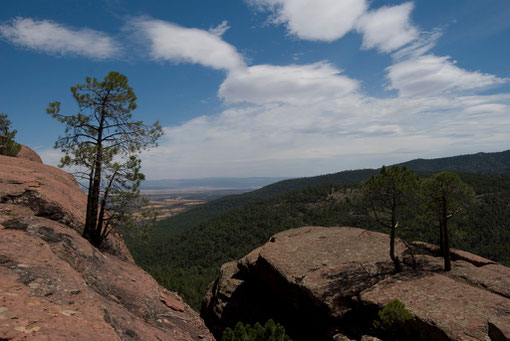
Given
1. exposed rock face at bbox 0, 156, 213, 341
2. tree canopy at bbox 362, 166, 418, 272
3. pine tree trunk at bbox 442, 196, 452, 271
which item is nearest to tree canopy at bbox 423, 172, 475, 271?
pine tree trunk at bbox 442, 196, 452, 271

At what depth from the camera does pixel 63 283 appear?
7656mm

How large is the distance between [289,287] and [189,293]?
4827cm

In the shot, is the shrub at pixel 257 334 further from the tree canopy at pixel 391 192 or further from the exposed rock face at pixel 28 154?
the exposed rock face at pixel 28 154

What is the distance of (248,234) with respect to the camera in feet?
345

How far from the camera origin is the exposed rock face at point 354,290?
44.1ft

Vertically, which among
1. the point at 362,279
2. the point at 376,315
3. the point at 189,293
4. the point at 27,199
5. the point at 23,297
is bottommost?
the point at 189,293

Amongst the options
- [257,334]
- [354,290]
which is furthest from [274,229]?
[257,334]

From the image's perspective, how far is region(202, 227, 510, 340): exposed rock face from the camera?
1344 centimetres

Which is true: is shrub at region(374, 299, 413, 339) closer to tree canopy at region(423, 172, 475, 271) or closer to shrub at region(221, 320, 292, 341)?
shrub at region(221, 320, 292, 341)

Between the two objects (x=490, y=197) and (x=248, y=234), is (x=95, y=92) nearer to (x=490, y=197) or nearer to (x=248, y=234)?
(x=248, y=234)

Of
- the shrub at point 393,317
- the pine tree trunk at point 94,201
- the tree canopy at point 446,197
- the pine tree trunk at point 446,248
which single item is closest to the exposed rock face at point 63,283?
the pine tree trunk at point 94,201

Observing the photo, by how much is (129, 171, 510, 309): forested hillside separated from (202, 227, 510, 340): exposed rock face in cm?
3714

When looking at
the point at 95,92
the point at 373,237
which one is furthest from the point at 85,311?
the point at 373,237

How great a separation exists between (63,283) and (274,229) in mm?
98849
